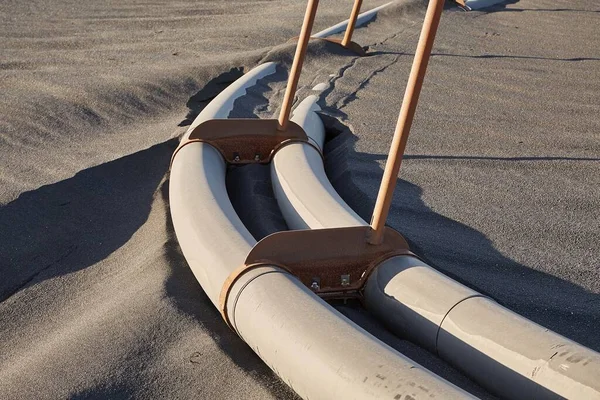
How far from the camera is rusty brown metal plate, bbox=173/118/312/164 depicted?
3855 mm

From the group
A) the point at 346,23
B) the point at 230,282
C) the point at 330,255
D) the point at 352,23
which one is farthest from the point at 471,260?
the point at 346,23

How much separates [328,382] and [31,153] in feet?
8.65

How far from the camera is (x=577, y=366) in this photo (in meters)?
2.12

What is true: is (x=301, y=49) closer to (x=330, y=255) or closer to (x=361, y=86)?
(x=330, y=255)

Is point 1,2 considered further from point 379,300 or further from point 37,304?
point 379,300

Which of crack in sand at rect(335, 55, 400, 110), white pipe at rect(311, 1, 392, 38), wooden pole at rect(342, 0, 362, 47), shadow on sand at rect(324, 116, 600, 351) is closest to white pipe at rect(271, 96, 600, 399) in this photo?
shadow on sand at rect(324, 116, 600, 351)

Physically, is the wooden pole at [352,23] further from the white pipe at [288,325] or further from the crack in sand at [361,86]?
the white pipe at [288,325]

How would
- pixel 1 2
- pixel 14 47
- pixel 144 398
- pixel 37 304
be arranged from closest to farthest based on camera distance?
pixel 144 398, pixel 37 304, pixel 14 47, pixel 1 2

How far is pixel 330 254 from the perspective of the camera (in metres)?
2.72

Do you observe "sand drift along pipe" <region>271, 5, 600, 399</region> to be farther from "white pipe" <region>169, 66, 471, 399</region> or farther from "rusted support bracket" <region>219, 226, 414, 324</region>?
"white pipe" <region>169, 66, 471, 399</region>

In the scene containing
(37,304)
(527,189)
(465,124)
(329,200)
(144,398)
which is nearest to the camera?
(144,398)

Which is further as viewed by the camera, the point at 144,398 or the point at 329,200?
the point at 329,200

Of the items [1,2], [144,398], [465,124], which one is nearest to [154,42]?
[1,2]

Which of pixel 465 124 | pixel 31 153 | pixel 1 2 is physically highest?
pixel 465 124
